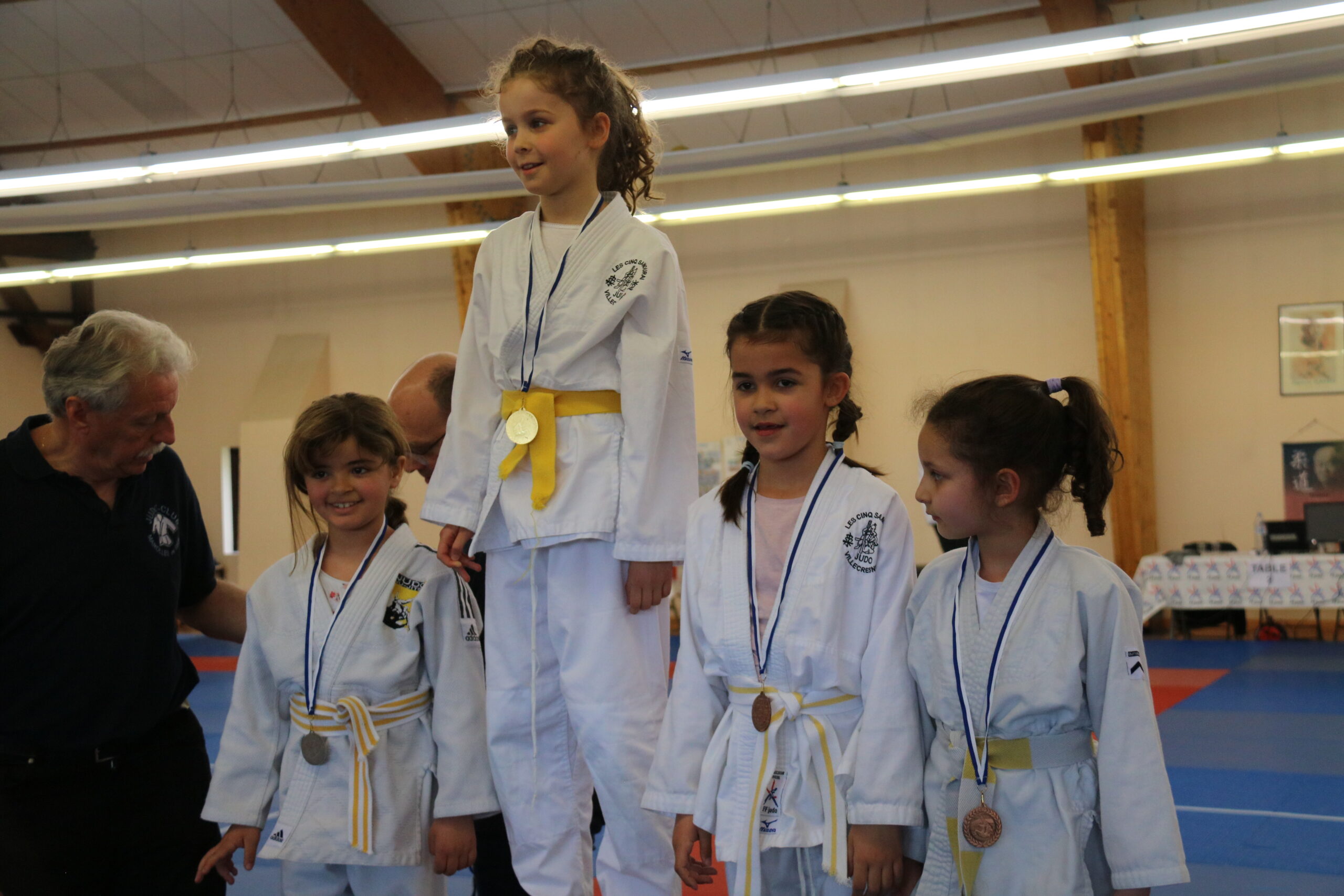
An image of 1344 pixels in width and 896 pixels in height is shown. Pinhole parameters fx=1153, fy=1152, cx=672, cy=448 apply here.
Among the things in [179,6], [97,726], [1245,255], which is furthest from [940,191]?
[97,726]

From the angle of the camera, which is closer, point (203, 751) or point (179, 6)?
point (203, 751)

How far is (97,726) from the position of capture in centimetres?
253

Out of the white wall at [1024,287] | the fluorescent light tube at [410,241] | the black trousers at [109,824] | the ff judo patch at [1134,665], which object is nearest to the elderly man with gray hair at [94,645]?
the black trousers at [109,824]

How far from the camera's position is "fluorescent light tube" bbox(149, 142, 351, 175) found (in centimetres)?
748

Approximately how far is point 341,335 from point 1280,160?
35.0 ft

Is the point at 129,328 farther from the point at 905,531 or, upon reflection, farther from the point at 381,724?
the point at 905,531

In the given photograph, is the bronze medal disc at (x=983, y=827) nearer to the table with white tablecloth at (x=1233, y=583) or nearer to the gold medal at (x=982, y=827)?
the gold medal at (x=982, y=827)

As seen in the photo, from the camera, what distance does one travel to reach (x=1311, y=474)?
10.5 meters

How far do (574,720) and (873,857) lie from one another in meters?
0.67

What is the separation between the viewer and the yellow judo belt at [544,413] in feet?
7.66

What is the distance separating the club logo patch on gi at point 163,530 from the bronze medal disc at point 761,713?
5.03ft

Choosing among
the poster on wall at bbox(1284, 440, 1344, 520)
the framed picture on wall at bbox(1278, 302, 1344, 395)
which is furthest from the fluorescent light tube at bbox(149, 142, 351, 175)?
the poster on wall at bbox(1284, 440, 1344, 520)

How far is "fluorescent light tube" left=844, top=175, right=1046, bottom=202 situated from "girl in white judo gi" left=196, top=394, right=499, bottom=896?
6987 millimetres

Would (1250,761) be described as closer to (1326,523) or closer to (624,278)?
(624,278)
